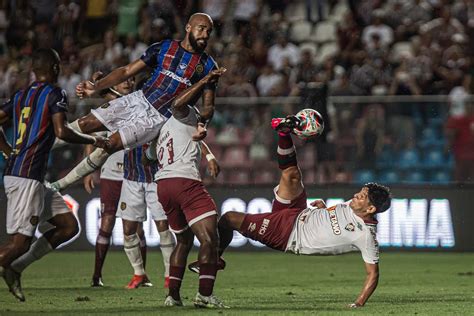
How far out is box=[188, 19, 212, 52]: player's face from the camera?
35.0ft

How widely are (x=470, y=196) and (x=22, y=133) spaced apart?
950cm

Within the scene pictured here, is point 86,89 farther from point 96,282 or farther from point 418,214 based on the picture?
point 418,214

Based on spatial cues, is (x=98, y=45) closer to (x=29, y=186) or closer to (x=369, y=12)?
(x=369, y=12)

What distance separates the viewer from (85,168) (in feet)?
42.0

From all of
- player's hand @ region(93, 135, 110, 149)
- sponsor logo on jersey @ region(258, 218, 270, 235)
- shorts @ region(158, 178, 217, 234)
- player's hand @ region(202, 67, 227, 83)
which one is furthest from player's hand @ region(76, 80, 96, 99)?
sponsor logo on jersey @ region(258, 218, 270, 235)

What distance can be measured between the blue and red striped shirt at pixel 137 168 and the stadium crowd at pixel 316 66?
15.9 ft

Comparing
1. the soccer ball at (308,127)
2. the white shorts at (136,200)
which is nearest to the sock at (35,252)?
the white shorts at (136,200)

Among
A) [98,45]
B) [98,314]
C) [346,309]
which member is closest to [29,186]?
[98,314]

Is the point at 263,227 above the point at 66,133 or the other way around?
the other way around

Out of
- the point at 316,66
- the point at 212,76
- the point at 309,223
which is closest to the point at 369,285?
the point at 309,223

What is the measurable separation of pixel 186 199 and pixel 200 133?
63 cm

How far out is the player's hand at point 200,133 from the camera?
400 inches

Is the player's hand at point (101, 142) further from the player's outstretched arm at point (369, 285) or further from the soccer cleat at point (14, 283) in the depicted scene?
the player's outstretched arm at point (369, 285)

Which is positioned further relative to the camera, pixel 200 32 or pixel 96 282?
pixel 96 282
